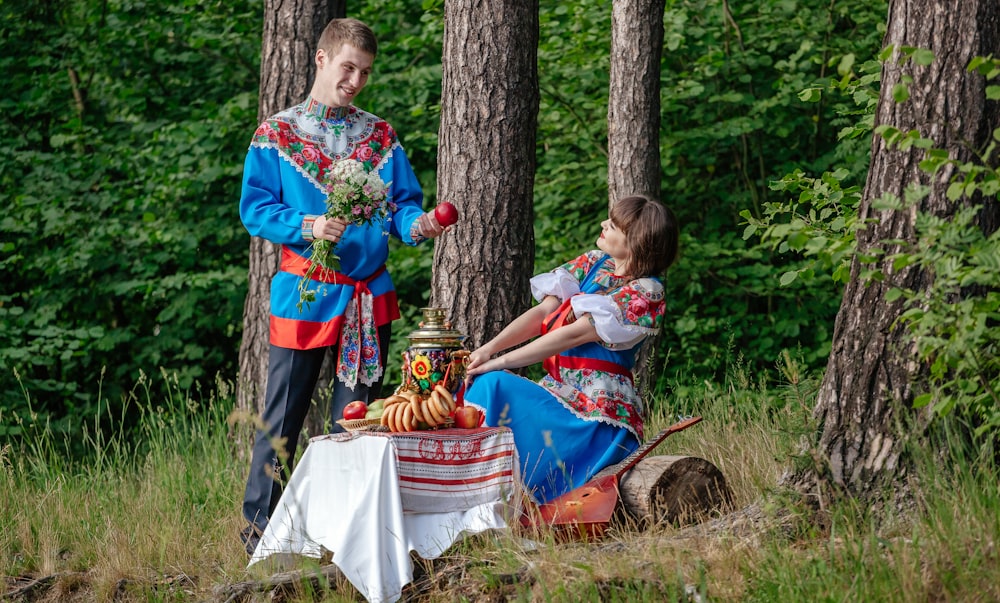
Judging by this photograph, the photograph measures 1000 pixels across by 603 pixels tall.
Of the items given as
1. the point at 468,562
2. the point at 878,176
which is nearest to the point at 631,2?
the point at 878,176

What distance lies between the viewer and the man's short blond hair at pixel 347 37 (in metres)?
3.99

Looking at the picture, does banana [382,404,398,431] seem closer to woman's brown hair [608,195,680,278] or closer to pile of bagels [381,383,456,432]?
pile of bagels [381,383,456,432]

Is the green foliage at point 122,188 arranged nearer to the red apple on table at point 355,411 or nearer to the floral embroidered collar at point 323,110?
the floral embroidered collar at point 323,110

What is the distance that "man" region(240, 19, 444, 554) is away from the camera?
13.2 feet

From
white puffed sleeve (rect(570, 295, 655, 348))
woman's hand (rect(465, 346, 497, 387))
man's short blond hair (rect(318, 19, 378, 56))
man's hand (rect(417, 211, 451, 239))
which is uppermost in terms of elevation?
man's short blond hair (rect(318, 19, 378, 56))

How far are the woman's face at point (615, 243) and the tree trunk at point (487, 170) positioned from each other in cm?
79

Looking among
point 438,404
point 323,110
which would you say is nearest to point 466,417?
point 438,404

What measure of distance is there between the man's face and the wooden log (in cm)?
182

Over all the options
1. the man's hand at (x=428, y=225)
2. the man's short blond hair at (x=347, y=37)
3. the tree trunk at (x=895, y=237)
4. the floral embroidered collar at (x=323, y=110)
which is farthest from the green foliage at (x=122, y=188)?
the tree trunk at (x=895, y=237)

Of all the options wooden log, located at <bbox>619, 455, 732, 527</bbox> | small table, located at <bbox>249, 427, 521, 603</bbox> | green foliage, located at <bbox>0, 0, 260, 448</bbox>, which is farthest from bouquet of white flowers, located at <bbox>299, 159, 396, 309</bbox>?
green foliage, located at <bbox>0, 0, 260, 448</bbox>

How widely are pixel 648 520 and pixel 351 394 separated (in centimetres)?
124

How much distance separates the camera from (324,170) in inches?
163

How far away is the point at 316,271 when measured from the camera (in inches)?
159

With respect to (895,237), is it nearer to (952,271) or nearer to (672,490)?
(952,271)
